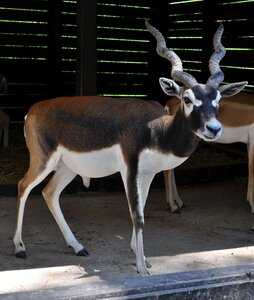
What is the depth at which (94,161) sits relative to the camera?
5.06 m

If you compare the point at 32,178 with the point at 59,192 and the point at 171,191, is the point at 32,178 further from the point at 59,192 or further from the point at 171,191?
the point at 171,191

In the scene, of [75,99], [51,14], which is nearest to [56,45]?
[51,14]

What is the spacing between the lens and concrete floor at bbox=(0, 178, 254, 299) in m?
4.92

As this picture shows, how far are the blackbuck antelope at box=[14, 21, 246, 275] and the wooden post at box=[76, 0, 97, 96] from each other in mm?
1719

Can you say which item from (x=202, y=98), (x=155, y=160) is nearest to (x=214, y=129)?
(x=202, y=98)

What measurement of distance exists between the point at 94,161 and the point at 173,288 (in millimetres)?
2445

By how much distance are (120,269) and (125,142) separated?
1.00 m

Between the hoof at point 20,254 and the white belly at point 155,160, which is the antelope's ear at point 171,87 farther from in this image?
the hoof at point 20,254

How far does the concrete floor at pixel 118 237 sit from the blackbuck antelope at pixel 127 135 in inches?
7.4

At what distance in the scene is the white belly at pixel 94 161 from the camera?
4.96 meters

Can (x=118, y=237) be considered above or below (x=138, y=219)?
below

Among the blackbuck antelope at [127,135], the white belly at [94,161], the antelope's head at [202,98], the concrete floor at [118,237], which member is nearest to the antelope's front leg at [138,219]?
the blackbuck antelope at [127,135]

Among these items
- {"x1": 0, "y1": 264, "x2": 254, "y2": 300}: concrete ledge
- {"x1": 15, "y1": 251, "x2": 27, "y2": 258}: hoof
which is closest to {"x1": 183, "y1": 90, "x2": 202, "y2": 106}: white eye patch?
{"x1": 0, "y1": 264, "x2": 254, "y2": 300}: concrete ledge

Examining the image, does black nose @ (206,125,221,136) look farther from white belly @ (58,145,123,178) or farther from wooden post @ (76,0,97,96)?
wooden post @ (76,0,97,96)
